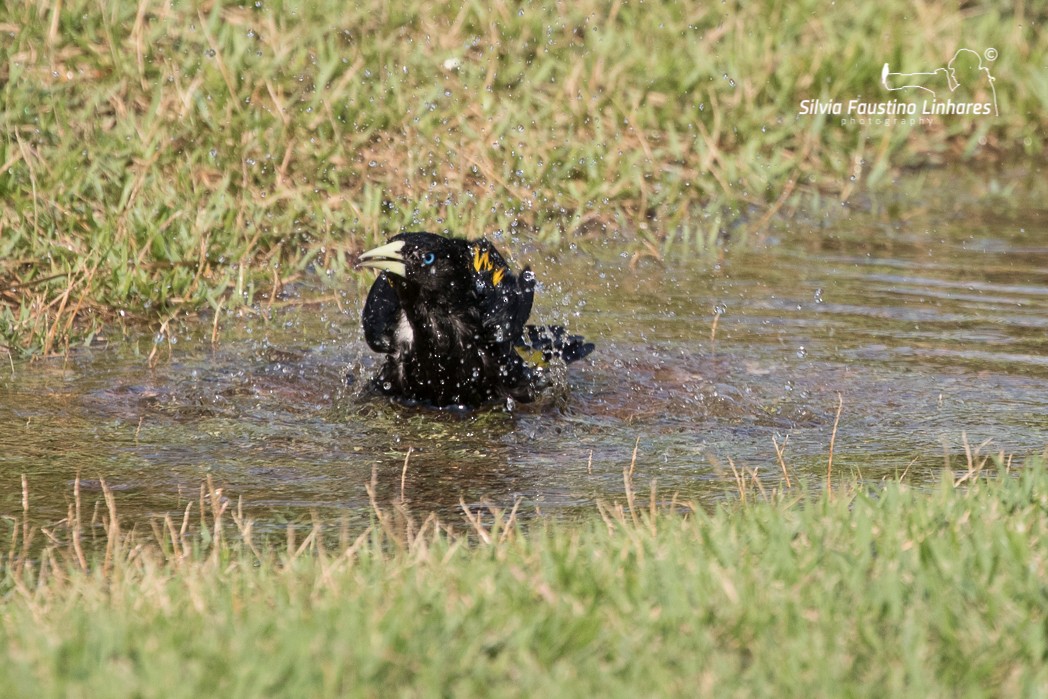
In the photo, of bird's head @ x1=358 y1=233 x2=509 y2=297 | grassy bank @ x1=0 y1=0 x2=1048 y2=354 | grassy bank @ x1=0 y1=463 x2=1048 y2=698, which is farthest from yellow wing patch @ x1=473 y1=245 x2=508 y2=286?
grassy bank @ x1=0 y1=463 x2=1048 y2=698

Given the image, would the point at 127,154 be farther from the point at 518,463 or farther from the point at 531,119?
the point at 518,463

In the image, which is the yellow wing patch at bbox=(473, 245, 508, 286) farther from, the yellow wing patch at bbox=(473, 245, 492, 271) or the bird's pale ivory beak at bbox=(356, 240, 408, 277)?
the bird's pale ivory beak at bbox=(356, 240, 408, 277)

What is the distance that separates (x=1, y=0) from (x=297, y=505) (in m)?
4.98

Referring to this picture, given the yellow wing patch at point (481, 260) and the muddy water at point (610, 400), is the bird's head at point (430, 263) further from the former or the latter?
the muddy water at point (610, 400)

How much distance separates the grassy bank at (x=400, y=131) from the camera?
22.1ft

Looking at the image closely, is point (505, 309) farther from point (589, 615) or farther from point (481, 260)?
point (589, 615)

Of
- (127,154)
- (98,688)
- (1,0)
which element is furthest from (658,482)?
(1,0)

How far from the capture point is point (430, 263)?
5367 millimetres

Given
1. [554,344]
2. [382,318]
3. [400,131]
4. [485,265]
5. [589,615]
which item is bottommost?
[589,615]

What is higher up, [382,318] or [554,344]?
[382,318]

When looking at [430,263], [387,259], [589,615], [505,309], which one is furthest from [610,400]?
[589,615]

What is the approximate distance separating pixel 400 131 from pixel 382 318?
2.60 m

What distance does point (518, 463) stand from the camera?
4910 mm

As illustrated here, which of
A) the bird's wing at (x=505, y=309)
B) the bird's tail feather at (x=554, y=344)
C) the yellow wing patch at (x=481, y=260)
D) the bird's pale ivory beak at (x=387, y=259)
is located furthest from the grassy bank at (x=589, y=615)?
the bird's tail feather at (x=554, y=344)
